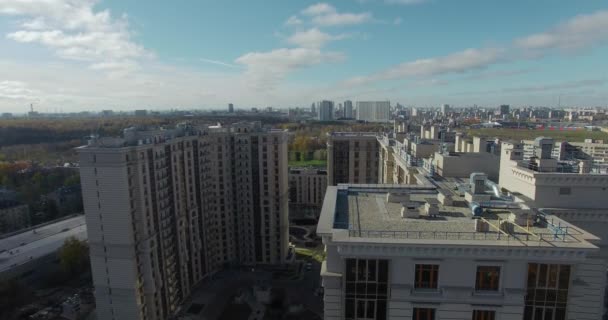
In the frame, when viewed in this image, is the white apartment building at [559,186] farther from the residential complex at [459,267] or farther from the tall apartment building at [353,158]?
the tall apartment building at [353,158]

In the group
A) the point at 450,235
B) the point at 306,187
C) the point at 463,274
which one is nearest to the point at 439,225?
the point at 450,235

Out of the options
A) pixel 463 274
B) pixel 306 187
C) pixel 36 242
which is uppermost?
pixel 463 274

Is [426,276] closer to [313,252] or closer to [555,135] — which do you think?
[313,252]

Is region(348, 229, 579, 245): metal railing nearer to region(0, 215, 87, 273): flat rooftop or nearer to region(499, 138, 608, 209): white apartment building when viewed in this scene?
region(499, 138, 608, 209): white apartment building

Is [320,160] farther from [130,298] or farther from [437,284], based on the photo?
[437,284]

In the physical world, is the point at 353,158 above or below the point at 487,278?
below

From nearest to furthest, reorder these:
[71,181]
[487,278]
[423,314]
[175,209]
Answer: [487,278], [423,314], [175,209], [71,181]

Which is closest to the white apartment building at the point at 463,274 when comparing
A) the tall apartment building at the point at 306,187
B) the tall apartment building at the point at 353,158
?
the tall apartment building at the point at 353,158

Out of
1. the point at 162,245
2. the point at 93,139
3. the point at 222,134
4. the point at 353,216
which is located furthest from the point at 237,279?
the point at 353,216
